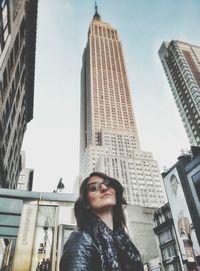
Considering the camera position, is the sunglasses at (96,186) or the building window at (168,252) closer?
the sunglasses at (96,186)

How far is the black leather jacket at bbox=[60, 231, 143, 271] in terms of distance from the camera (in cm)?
156

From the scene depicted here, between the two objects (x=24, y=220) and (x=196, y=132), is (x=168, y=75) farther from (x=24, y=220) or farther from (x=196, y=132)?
(x=24, y=220)

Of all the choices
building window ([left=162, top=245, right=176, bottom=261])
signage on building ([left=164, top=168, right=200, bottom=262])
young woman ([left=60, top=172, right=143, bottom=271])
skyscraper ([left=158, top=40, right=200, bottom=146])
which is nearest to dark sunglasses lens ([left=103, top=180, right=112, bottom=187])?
young woman ([left=60, top=172, right=143, bottom=271])

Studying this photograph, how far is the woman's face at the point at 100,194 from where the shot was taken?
7.50 ft

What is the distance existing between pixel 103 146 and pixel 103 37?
344 feet

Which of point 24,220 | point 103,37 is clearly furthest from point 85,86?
point 24,220

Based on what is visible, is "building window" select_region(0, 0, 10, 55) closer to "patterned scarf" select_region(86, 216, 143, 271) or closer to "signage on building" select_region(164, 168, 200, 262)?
"patterned scarf" select_region(86, 216, 143, 271)

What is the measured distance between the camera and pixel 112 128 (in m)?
155

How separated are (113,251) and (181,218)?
32965mm

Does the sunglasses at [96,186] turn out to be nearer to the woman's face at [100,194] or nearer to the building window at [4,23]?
the woman's face at [100,194]

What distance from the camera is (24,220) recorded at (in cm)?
1012

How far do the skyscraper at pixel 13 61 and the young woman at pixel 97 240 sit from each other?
19.1m

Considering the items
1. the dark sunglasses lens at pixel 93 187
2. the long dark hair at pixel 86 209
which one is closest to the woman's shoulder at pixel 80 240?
the long dark hair at pixel 86 209

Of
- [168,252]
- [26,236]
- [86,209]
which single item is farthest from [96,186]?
[168,252]
